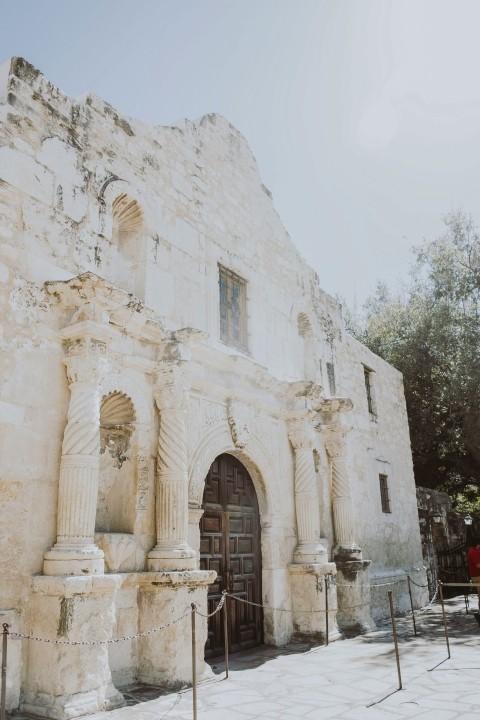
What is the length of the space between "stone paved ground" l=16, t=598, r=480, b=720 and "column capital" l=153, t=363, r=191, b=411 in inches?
106

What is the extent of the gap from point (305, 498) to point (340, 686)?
3.19 m

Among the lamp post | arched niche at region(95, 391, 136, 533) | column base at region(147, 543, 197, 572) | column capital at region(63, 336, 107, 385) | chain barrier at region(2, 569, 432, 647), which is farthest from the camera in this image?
the lamp post

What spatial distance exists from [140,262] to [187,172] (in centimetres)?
191

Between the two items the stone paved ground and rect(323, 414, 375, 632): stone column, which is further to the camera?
rect(323, 414, 375, 632): stone column

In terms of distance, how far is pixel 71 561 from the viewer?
462 cm

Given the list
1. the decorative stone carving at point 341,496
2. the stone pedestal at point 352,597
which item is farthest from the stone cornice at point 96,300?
the stone pedestal at point 352,597

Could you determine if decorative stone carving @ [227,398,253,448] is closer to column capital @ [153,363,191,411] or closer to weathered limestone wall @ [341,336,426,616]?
column capital @ [153,363,191,411]

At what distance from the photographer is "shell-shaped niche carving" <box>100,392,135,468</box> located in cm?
589

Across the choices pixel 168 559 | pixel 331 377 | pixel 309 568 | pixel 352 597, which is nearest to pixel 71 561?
pixel 168 559

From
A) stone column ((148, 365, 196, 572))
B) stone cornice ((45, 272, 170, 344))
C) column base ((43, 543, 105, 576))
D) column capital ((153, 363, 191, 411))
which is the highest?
stone cornice ((45, 272, 170, 344))

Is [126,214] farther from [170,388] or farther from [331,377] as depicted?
[331,377]

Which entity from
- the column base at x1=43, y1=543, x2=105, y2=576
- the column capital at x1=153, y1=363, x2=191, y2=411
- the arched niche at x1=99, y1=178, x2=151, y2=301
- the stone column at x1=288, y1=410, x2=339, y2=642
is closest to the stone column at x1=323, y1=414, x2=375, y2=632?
the stone column at x1=288, y1=410, x2=339, y2=642

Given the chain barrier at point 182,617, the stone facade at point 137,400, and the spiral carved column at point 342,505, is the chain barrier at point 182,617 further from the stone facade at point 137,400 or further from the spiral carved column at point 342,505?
the spiral carved column at point 342,505

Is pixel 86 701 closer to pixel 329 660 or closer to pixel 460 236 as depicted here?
pixel 329 660
